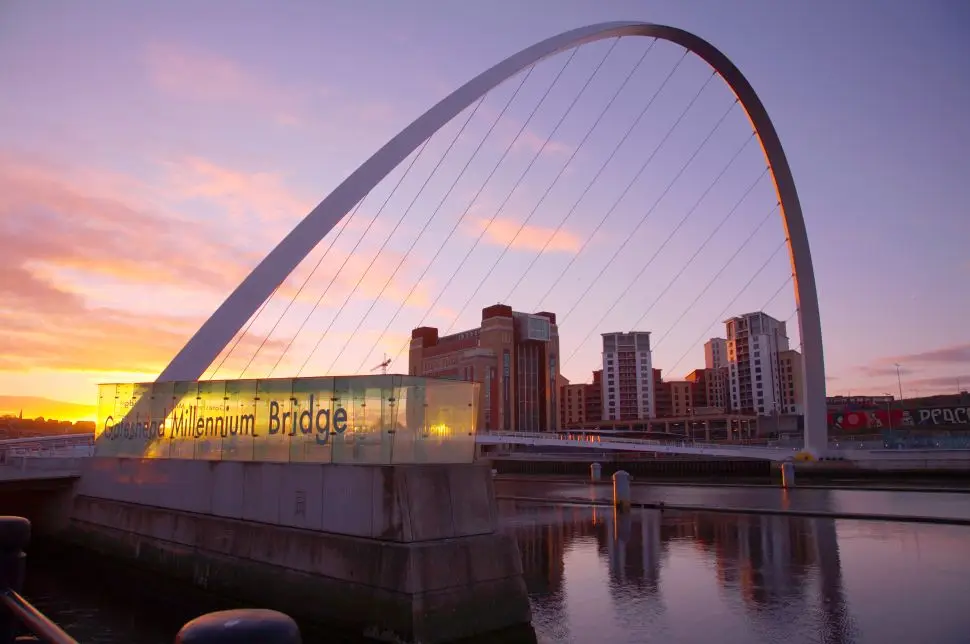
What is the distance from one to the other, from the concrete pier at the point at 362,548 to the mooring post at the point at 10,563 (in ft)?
18.0

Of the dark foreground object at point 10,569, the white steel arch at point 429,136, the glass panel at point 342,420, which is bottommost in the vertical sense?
the dark foreground object at point 10,569

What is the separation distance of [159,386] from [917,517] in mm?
20144

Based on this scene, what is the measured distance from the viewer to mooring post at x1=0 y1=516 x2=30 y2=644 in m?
3.87

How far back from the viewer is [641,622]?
945 cm

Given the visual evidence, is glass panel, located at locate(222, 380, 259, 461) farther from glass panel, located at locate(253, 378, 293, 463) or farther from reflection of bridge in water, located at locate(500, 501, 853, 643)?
reflection of bridge in water, located at locate(500, 501, 853, 643)

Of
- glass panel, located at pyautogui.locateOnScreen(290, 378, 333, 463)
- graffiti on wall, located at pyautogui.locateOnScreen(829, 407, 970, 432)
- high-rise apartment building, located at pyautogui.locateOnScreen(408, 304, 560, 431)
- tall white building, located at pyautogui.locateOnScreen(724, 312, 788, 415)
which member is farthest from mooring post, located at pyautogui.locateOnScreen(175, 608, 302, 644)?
tall white building, located at pyautogui.locateOnScreen(724, 312, 788, 415)

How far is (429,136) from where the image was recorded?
93.4 ft

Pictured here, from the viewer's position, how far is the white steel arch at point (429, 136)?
22078 millimetres

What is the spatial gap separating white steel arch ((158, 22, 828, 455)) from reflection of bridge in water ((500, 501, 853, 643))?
10963 mm

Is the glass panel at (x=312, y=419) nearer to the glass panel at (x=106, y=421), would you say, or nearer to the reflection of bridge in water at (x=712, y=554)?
the reflection of bridge in water at (x=712, y=554)

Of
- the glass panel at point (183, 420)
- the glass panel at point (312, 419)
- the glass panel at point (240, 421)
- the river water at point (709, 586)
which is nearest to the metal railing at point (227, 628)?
the river water at point (709, 586)

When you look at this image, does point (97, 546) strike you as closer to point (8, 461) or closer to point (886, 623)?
point (8, 461)

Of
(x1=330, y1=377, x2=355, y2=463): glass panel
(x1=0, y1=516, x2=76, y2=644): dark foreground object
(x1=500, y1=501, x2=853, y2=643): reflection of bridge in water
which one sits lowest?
(x1=500, y1=501, x2=853, y2=643): reflection of bridge in water

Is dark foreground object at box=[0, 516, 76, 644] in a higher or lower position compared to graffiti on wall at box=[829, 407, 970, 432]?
lower
